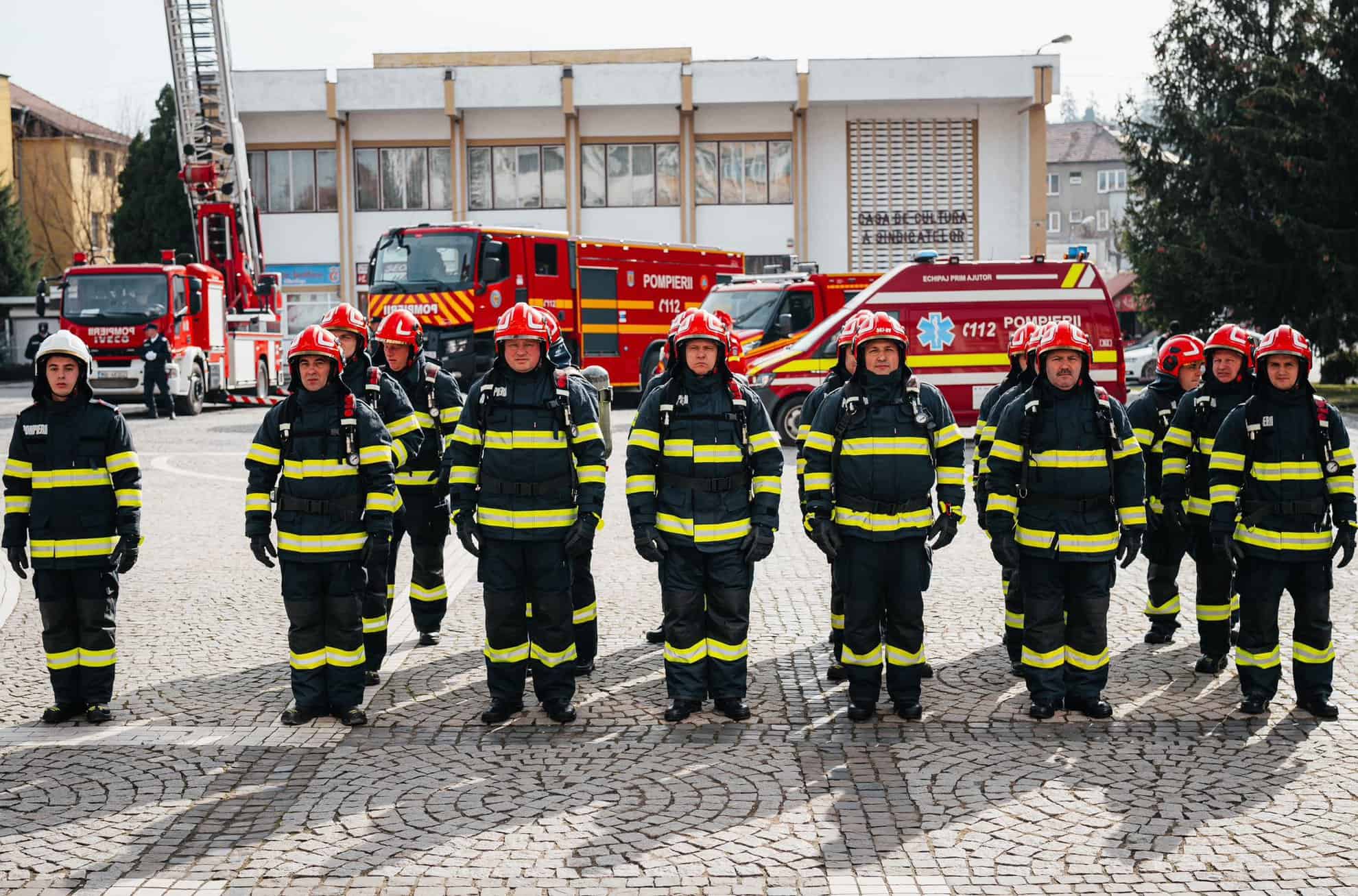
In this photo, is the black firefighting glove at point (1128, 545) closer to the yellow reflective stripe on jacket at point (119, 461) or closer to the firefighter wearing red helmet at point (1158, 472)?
the firefighter wearing red helmet at point (1158, 472)

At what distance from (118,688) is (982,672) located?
4241mm

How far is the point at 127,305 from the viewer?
24.7 metres

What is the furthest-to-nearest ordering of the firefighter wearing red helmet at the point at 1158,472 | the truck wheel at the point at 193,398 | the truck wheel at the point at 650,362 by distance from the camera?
1. the truck wheel at the point at 193,398
2. the truck wheel at the point at 650,362
3. the firefighter wearing red helmet at the point at 1158,472

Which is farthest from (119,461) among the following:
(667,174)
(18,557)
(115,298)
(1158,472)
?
(667,174)

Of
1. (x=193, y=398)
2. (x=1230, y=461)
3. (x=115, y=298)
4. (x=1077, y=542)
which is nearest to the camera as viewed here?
(x=1077, y=542)

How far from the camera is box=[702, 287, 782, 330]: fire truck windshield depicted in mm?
20000

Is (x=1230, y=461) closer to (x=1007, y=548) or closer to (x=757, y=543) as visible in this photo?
(x=1007, y=548)

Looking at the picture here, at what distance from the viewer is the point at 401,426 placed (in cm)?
730

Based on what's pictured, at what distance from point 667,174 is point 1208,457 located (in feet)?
119

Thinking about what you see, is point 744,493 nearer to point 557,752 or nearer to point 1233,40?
point 557,752

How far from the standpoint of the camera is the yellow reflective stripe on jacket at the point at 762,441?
6590 millimetres

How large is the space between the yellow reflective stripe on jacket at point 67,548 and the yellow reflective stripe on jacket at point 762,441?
2.96 m

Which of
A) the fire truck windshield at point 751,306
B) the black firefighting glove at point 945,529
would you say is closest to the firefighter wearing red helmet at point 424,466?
the black firefighting glove at point 945,529

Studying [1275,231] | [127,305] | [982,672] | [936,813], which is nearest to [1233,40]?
[1275,231]
